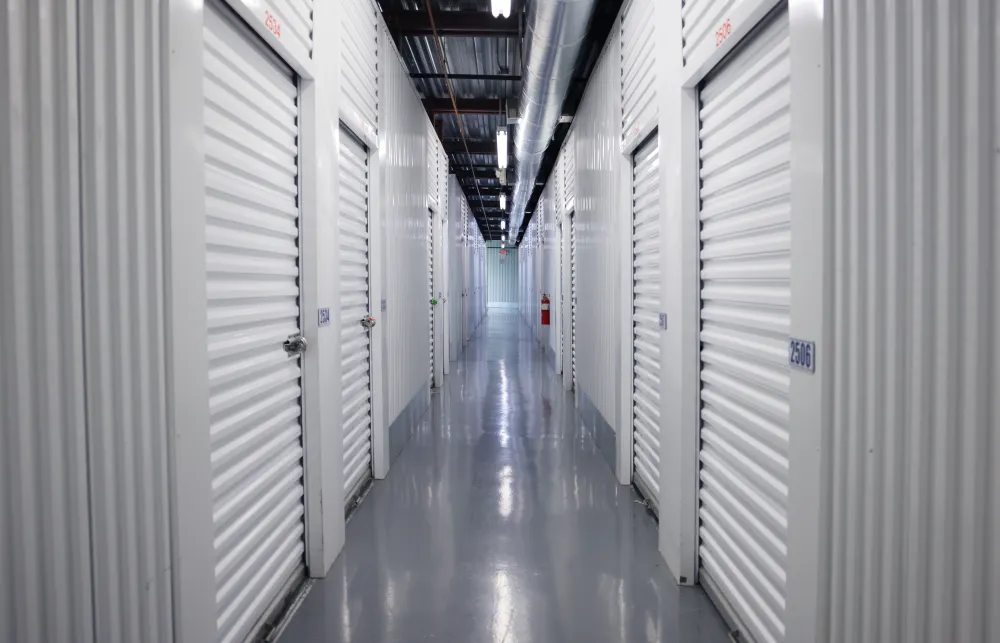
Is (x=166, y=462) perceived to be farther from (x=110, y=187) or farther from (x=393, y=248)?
(x=393, y=248)

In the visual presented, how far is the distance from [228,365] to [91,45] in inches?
44.9

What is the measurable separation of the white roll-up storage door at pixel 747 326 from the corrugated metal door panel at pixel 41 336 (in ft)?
7.03

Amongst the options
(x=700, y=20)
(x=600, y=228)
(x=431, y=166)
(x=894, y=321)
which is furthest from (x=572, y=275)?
(x=894, y=321)

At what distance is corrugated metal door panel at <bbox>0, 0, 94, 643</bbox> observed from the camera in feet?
3.80

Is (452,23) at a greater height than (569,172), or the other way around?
(452,23)

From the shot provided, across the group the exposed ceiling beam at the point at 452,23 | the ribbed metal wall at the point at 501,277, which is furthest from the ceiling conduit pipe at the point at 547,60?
the ribbed metal wall at the point at 501,277

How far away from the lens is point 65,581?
1.26 m

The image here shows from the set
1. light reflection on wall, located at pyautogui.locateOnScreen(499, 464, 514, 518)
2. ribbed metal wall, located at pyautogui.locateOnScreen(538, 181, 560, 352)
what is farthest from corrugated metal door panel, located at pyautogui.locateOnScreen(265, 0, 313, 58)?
ribbed metal wall, located at pyautogui.locateOnScreen(538, 181, 560, 352)

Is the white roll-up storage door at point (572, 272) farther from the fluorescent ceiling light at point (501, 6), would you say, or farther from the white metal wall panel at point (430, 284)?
the fluorescent ceiling light at point (501, 6)

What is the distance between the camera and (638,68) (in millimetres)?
3465

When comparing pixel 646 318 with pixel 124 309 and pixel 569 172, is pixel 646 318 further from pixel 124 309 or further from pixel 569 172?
pixel 569 172

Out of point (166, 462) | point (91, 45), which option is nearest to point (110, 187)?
point (91, 45)

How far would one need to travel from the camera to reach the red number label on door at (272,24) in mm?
2201

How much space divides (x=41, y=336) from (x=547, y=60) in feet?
13.1
